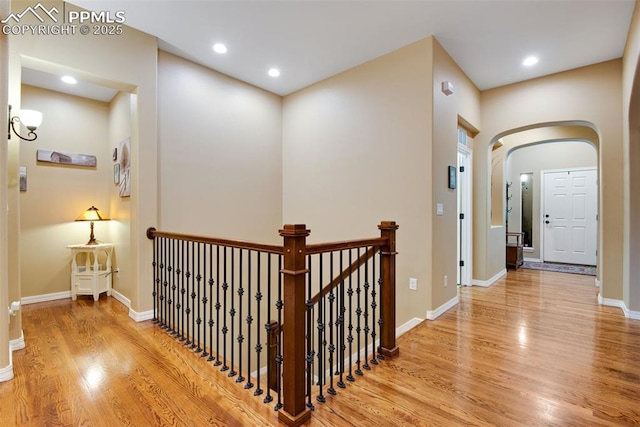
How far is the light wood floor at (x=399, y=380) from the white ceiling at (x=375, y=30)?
119 inches

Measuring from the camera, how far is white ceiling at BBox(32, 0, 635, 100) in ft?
9.41

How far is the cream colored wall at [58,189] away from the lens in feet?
13.3

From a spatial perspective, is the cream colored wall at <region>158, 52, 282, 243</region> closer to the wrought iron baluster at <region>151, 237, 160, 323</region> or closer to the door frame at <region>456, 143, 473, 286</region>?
the wrought iron baluster at <region>151, 237, 160, 323</region>

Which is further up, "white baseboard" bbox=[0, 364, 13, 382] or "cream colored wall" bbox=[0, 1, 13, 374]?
"cream colored wall" bbox=[0, 1, 13, 374]

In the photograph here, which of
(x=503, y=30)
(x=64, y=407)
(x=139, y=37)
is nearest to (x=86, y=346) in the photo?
(x=64, y=407)

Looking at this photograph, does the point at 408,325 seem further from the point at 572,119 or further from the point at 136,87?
the point at 136,87

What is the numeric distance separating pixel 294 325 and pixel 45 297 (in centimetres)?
429

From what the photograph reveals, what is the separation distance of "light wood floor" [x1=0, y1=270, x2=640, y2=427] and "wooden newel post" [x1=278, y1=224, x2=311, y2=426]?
125mm

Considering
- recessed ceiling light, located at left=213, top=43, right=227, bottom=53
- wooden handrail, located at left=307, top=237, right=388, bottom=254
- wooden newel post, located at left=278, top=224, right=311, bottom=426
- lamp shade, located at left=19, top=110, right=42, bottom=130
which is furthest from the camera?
recessed ceiling light, located at left=213, top=43, right=227, bottom=53

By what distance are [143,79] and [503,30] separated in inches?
151

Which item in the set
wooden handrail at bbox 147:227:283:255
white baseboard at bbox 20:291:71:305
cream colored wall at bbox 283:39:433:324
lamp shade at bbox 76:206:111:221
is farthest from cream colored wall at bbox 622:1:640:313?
white baseboard at bbox 20:291:71:305

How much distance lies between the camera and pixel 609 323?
10.5ft

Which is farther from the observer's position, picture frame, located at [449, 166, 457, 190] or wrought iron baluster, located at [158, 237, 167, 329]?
picture frame, located at [449, 166, 457, 190]

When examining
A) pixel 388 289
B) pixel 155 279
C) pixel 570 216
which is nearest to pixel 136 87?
pixel 155 279
